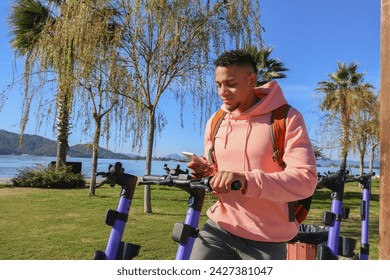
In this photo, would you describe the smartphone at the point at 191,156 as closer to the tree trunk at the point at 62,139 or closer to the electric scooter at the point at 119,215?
the electric scooter at the point at 119,215

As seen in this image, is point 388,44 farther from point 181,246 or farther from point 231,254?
point 181,246

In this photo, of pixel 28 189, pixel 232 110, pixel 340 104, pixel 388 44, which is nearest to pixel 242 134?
pixel 232 110

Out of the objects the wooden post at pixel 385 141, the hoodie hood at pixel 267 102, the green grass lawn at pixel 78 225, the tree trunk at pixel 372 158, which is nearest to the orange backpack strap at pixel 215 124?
the hoodie hood at pixel 267 102

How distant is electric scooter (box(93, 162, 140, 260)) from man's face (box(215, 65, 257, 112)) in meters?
0.58

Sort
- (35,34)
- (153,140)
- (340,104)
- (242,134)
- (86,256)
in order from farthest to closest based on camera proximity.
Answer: (340,104) → (35,34) → (153,140) → (86,256) → (242,134)

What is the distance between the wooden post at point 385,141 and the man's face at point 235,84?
149cm

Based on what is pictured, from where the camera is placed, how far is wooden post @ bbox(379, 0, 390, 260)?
2.88 meters

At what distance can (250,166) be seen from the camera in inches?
69.3

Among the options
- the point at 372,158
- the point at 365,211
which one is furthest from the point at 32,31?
the point at 372,158

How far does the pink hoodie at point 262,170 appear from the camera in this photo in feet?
5.25

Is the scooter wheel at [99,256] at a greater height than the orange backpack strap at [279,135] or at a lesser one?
lesser

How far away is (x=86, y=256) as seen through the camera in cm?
581

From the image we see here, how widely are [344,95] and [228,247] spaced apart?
21.0m

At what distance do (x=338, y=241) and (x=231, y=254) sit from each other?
124cm
